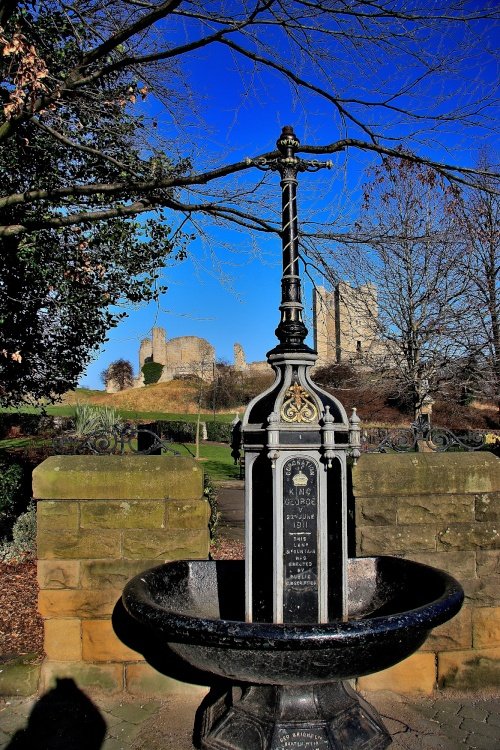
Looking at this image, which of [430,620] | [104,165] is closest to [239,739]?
[430,620]

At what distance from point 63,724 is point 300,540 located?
6.66 ft

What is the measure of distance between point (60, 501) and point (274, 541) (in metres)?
1.69

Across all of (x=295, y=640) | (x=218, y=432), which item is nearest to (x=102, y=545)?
(x=295, y=640)

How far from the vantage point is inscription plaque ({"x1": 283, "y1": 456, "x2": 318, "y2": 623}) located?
3.25 meters

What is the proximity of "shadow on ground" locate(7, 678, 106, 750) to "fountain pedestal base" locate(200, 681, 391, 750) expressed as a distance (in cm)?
80

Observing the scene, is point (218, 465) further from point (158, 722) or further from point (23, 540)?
point (158, 722)

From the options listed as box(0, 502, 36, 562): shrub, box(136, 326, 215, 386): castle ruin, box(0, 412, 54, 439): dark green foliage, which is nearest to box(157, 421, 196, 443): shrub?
box(0, 412, 54, 439): dark green foliage

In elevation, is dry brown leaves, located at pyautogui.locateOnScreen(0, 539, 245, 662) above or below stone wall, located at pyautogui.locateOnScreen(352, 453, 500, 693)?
below

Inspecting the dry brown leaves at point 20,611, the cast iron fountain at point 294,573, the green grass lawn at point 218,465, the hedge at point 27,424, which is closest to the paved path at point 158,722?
the cast iron fountain at point 294,573

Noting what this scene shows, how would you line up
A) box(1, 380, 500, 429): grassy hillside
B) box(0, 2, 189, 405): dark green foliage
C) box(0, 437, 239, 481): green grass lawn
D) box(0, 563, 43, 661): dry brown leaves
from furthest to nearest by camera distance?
1. box(1, 380, 500, 429): grassy hillside
2. box(0, 437, 239, 481): green grass lawn
3. box(0, 2, 189, 405): dark green foliage
4. box(0, 563, 43, 661): dry brown leaves

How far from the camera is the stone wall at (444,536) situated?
13.7 feet

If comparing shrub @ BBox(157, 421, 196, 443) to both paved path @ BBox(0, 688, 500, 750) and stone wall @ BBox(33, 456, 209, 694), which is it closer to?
stone wall @ BBox(33, 456, 209, 694)

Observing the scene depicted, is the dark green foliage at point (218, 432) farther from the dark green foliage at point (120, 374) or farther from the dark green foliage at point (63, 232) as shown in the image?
the dark green foliage at point (120, 374)

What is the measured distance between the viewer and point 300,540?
3256 mm
